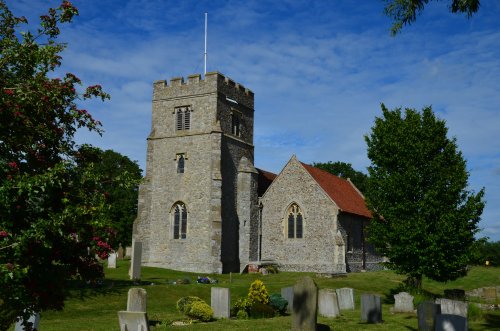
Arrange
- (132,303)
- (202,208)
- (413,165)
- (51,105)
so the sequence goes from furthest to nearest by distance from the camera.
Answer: (202,208) < (413,165) < (132,303) < (51,105)

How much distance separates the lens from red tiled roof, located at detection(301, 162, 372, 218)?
3878 centimetres

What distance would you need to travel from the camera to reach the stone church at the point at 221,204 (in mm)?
36469

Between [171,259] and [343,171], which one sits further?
[343,171]

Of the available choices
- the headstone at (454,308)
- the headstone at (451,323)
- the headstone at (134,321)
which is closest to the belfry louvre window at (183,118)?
the headstone at (454,308)

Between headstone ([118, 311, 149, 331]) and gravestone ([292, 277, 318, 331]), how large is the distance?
11.7 ft

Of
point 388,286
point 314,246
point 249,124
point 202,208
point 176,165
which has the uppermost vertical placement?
point 249,124

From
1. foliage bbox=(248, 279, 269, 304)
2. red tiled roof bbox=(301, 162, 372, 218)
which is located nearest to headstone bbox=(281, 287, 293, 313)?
foliage bbox=(248, 279, 269, 304)

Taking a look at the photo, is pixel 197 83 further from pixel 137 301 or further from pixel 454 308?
pixel 454 308

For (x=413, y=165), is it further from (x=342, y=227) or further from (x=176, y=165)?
(x=176, y=165)

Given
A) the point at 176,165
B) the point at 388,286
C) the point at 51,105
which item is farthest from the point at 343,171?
the point at 51,105

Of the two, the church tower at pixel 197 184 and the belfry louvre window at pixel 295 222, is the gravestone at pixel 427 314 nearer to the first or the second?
the church tower at pixel 197 184

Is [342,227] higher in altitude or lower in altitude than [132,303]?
higher

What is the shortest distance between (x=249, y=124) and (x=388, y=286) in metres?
18.1

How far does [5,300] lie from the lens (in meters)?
7.29
